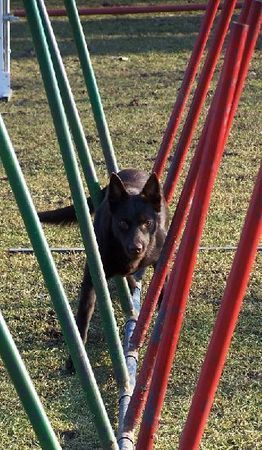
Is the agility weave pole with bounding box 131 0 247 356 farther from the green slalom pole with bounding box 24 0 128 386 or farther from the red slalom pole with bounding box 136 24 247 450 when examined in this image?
the red slalom pole with bounding box 136 24 247 450

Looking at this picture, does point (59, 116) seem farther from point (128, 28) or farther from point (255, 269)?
point (128, 28)

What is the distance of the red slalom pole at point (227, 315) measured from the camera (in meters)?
2.07

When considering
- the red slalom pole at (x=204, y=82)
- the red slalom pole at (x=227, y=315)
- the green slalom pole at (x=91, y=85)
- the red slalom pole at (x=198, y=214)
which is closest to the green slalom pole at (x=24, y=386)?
the red slalom pole at (x=198, y=214)

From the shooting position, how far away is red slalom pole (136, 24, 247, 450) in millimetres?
2461

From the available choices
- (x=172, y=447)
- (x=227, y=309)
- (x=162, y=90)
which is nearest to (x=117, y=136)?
(x=162, y=90)

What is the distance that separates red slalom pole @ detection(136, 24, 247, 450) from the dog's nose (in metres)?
1.87

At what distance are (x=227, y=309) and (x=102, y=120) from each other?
10.0 ft

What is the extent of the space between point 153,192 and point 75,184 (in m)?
1.20

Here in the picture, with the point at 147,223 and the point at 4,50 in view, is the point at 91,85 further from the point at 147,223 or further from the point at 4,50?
the point at 4,50

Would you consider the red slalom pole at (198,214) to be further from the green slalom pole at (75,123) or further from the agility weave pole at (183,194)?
the green slalom pole at (75,123)

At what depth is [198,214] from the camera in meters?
2.60

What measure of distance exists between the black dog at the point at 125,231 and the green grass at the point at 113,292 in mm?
334

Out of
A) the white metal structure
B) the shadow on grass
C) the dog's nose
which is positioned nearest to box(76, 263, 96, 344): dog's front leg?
the dog's nose

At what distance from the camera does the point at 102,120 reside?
16.6 ft
